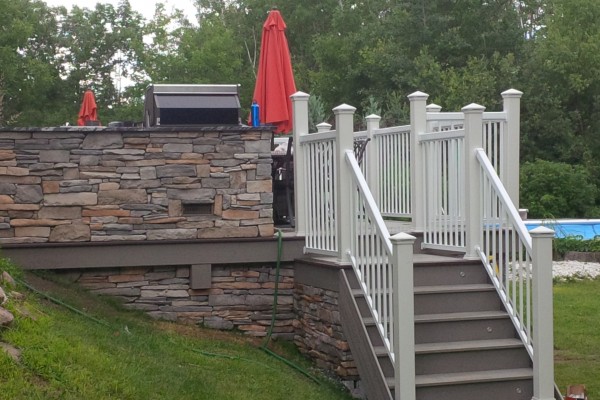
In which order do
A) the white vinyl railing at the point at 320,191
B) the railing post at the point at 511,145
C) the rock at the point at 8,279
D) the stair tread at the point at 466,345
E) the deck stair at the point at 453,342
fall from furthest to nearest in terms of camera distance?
the railing post at the point at 511,145 → the white vinyl railing at the point at 320,191 → the stair tread at the point at 466,345 → the deck stair at the point at 453,342 → the rock at the point at 8,279

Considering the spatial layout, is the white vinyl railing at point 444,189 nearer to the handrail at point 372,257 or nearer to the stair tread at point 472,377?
the handrail at point 372,257

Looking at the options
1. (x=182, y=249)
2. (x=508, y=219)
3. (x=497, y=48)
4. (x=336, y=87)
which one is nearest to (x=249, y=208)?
(x=182, y=249)

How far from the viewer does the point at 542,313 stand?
20.7ft

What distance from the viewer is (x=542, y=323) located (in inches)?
249

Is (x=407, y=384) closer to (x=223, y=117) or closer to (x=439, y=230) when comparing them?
(x=439, y=230)

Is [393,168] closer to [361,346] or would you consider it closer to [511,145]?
[511,145]

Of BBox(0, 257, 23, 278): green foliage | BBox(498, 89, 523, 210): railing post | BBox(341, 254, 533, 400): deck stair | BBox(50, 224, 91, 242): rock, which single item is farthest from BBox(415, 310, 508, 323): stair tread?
BBox(0, 257, 23, 278): green foliage

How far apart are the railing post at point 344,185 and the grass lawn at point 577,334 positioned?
211cm

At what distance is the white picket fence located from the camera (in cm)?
629

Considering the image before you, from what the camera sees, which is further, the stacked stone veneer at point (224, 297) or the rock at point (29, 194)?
the stacked stone veneer at point (224, 297)

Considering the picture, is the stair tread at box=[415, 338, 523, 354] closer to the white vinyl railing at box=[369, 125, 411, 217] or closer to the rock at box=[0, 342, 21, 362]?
the white vinyl railing at box=[369, 125, 411, 217]

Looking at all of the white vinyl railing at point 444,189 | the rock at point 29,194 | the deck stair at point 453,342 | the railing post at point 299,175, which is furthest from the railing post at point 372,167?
the rock at point 29,194

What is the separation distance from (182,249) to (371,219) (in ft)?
6.44

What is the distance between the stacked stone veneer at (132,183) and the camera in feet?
25.3
